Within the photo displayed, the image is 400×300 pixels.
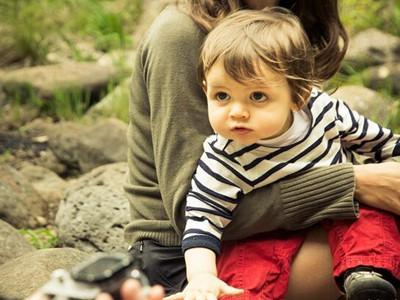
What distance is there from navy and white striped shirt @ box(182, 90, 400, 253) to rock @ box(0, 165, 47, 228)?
1.94m

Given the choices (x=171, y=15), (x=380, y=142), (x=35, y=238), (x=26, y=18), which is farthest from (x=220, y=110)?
(x=26, y=18)

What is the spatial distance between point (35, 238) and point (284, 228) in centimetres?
182

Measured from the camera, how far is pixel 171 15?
8.95 feet

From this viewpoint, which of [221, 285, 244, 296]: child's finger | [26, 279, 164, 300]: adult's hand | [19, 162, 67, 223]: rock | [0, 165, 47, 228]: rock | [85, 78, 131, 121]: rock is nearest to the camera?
[26, 279, 164, 300]: adult's hand

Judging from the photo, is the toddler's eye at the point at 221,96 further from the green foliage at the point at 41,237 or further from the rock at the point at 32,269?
the green foliage at the point at 41,237

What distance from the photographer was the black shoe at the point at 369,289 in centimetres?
241

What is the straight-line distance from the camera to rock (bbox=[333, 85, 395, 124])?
219 inches

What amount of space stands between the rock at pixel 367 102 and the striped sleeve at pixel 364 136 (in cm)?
258

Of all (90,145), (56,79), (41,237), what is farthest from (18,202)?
(56,79)

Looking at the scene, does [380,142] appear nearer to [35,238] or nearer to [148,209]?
[148,209]

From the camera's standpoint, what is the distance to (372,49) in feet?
23.4

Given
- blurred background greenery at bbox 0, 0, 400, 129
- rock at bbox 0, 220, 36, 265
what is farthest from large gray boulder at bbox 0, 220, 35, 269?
blurred background greenery at bbox 0, 0, 400, 129

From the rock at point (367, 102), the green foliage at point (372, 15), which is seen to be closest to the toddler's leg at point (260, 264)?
the rock at point (367, 102)

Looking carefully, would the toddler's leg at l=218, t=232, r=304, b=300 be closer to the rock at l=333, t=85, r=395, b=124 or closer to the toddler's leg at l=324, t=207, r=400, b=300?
the toddler's leg at l=324, t=207, r=400, b=300
